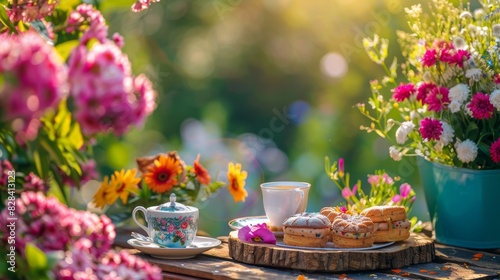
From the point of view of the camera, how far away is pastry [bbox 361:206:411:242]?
1.66 meters

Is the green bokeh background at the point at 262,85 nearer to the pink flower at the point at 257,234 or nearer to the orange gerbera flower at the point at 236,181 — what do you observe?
the orange gerbera flower at the point at 236,181

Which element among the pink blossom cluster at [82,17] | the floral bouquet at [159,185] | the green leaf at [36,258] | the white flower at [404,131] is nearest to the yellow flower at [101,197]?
the floral bouquet at [159,185]

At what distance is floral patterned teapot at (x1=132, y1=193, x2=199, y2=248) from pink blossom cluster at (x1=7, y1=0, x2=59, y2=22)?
57 cm

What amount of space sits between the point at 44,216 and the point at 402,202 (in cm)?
124

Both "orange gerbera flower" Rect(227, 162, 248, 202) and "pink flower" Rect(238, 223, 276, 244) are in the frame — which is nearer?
"pink flower" Rect(238, 223, 276, 244)

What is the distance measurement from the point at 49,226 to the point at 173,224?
709 mm

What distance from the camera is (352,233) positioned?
61.8 inches

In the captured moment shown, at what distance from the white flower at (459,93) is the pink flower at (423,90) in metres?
0.07

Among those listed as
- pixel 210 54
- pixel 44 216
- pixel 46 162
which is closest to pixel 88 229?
pixel 44 216

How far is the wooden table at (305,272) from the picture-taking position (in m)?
Answer: 1.52

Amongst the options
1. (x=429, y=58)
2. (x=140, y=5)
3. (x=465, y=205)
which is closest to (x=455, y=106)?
(x=429, y=58)

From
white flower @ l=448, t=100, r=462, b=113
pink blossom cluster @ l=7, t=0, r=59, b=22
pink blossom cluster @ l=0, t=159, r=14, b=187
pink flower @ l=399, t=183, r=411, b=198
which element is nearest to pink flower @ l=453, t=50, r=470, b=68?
white flower @ l=448, t=100, r=462, b=113

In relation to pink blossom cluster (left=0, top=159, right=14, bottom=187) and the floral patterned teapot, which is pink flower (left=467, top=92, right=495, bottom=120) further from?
pink blossom cluster (left=0, top=159, right=14, bottom=187)

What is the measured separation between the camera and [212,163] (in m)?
3.13
